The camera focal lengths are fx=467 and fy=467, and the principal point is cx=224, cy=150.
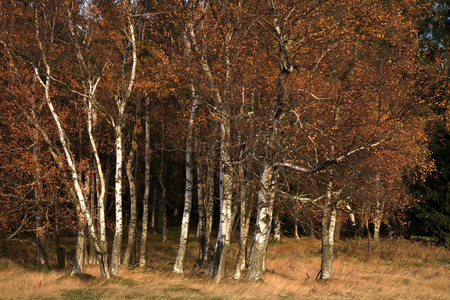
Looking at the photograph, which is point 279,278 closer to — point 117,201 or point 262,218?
point 262,218

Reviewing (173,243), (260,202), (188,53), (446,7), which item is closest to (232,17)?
(188,53)

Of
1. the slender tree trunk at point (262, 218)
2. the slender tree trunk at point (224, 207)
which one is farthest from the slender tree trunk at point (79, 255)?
the slender tree trunk at point (262, 218)

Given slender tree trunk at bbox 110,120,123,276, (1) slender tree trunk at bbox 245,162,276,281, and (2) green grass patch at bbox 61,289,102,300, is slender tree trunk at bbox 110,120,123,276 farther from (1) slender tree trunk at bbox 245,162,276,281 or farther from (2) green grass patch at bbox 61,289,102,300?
(1) slender tree trunk at bbox 245,162,276,281

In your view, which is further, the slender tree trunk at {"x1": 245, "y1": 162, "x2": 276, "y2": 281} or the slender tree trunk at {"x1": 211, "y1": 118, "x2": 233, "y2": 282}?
the slender tree trunk at {"x1": 211, "y1": 118, "x2": 233, "y2": 282}

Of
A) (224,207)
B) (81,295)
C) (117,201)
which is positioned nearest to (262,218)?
(224,207)

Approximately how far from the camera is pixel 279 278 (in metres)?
17.9

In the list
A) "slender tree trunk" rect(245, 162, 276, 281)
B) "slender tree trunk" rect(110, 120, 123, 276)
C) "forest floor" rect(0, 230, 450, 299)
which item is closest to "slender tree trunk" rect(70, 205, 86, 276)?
"forest floor" rect(0, 230, 450, 299)

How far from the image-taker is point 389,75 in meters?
17.8

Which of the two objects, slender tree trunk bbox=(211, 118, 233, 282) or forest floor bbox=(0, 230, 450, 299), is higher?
slender tree trunk bbox=(211, 118, 233, 282)

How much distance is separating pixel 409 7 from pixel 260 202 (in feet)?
39.5

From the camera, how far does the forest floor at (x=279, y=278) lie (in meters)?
13.3

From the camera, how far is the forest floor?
13305 millimetres

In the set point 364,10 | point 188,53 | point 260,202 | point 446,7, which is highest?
A: point 446,7

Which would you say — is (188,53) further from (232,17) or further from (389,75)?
(389,75)
